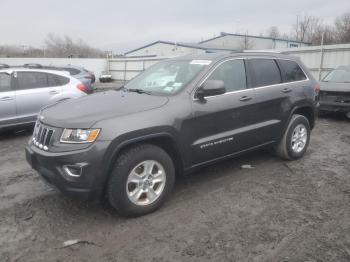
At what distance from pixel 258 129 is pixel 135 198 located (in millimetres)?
2132

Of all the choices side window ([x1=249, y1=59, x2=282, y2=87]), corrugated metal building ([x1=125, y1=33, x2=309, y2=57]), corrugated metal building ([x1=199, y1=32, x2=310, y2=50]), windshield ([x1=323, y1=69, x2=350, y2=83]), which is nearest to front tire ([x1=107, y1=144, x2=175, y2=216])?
side window ([x1=249, y1=59, x2=282, y2=87])

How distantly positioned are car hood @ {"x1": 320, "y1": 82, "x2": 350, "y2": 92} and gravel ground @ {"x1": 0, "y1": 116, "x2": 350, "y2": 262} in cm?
459

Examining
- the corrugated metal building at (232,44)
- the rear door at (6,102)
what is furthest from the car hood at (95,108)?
the corrugated metal building at (232,44)

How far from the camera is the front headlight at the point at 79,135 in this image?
3.31m

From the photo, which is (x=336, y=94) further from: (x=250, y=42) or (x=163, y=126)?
(x=250, y=42)

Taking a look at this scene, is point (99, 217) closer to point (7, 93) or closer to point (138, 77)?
point (138, 77)

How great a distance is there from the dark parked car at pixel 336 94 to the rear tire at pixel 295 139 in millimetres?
4040

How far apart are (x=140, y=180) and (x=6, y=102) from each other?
4887 millimetres

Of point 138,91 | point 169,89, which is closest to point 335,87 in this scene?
point 169,89

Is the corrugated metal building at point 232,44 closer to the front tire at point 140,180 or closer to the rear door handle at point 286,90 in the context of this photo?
the rear door handle at point 286,90

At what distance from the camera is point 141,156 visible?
3.53 meters

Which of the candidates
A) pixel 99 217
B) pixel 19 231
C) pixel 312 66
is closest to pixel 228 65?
pixel 99 217

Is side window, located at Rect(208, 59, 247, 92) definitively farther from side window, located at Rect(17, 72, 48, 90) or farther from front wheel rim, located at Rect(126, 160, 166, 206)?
side window, located at Rect(17, 72, 48, 90)

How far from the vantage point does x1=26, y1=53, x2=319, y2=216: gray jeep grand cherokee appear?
3.35 meters
